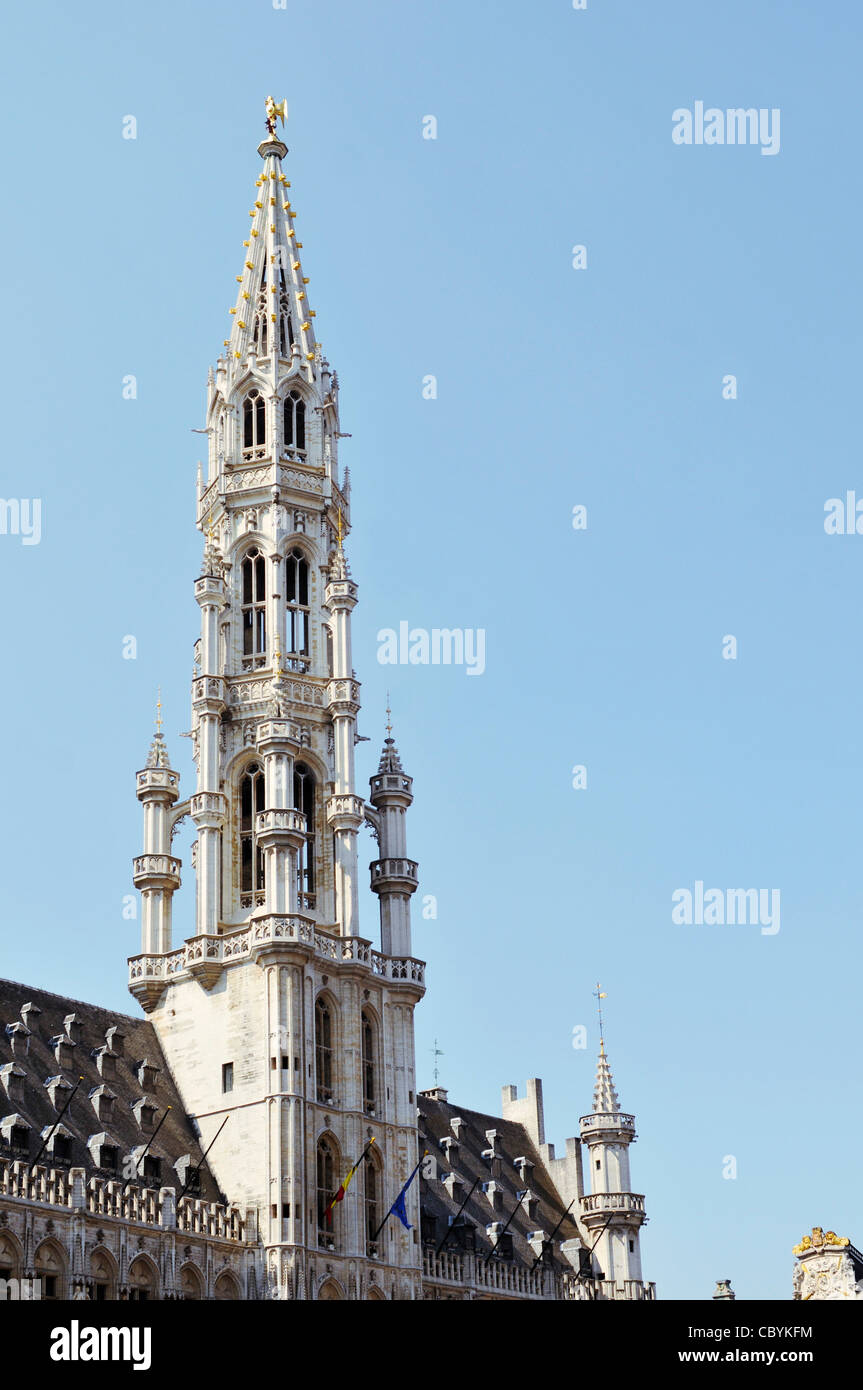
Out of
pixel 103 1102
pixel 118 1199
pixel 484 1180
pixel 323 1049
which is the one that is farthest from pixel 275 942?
pixel 484 1180

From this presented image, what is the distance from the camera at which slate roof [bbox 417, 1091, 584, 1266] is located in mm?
104750

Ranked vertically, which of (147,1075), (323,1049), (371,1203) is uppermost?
(323,1049)

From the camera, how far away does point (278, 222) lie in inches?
4424

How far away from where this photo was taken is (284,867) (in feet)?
302

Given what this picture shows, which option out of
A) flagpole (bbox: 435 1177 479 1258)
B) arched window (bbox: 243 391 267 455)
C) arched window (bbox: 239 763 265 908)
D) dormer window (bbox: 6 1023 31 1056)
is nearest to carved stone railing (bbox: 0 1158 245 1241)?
dormer window (bbox: 6 1023 31 1056)

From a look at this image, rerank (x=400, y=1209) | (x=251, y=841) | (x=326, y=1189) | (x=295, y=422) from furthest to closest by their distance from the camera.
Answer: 1. (x=295, y=422)
2. (x=251, y=841)
3. (x=326, y=1189)
4. (x=400, y=1209)

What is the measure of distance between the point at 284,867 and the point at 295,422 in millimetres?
27052

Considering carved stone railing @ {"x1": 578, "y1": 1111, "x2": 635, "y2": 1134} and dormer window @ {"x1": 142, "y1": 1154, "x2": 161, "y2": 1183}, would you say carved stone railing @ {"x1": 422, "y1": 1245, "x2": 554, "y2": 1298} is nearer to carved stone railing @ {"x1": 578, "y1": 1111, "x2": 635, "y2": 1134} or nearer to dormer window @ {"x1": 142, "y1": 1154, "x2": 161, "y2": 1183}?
carved stone railing @ {"x1": 578, "y1": 1111, "x2": 635, "y2": 1134}

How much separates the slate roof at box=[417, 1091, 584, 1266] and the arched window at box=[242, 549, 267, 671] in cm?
2556

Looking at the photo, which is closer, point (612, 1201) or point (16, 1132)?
point (16, 1132)

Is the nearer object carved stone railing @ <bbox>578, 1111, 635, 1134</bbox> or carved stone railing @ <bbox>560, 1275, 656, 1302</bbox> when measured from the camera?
carved stone railing @ <bbox>560, 1275, 656, 1302</bbox>

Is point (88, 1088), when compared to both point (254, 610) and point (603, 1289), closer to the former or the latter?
point (254, 610)
